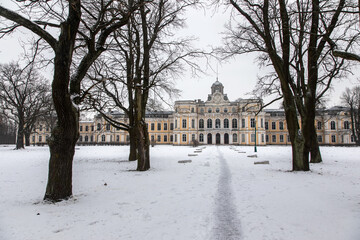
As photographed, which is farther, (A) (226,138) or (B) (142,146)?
(A) (226,138)

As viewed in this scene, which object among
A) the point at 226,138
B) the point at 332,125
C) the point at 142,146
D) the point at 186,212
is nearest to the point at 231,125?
the point at 226,138

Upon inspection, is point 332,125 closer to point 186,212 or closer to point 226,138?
point 226,138

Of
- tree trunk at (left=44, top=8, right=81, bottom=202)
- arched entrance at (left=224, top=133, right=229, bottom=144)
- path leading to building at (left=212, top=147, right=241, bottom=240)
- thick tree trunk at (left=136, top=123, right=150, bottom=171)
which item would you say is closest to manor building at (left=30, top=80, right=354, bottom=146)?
arched entrance at (left=224, top=133, right=229, bottom=144)

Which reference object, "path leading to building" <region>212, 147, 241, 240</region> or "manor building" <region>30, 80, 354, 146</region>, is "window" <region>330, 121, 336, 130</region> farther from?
"path leading to building" <region>212, 147, 241, 240</region>

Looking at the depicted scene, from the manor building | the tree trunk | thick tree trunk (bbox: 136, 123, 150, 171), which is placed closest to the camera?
the tree trunk

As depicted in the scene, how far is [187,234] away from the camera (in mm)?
3453

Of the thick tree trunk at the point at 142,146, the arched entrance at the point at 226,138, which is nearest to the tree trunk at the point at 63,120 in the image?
the thick tree trunk at the point at 142,146

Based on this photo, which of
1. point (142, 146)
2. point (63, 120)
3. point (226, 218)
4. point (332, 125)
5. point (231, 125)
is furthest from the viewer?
point (231, 125)

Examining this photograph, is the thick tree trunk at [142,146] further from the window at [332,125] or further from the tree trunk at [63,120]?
the window at [332,125]

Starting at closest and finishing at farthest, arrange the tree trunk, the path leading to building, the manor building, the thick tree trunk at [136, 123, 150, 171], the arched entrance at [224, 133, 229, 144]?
the path leading to building, the tree trunk, the thick tree trunk at [136, 123, 150, 171], the manor building, the arched entrance at [224, 133, 229, 144]

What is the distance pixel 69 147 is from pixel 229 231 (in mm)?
3790

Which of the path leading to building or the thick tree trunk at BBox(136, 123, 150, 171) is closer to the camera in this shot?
the path leading to building

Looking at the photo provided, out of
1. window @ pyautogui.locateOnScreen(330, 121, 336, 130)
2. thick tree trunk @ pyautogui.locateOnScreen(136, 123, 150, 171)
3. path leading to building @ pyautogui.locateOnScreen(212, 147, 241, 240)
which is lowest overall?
path leading to building @ pyautogui.locateOnScreen(212, 147, 241, 240)

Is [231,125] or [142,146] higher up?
[231,125]
